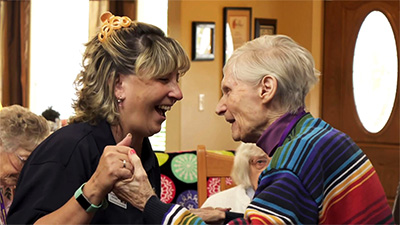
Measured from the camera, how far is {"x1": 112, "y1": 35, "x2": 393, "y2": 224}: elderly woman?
143 centimetres

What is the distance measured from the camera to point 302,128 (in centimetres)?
159

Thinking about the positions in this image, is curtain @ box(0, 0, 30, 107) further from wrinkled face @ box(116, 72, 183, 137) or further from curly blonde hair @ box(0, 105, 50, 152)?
wrinkled face @ box(116, 72, 183, 137)

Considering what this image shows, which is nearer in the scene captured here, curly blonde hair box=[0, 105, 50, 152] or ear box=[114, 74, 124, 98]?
ear box=[114, 74, 124, 98]

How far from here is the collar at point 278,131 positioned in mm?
1607

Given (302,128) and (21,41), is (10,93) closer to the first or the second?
(21,41)

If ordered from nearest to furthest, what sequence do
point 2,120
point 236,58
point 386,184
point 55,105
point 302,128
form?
point 302,128 → point 236,58 → point 2,120 → point 386,184 → point 55,105

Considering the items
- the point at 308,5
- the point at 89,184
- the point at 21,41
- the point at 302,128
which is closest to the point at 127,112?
the point at 89,184

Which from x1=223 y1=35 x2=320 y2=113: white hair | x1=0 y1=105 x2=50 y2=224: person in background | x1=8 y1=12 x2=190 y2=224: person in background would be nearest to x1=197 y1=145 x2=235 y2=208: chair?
x1=0 y1=105 x2=50 y2=224: person in background

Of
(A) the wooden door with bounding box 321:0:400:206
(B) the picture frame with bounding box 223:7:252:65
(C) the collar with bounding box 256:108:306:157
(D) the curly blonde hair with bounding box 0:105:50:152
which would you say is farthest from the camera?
(B) the picture frame with bounding box 223:7:252:65

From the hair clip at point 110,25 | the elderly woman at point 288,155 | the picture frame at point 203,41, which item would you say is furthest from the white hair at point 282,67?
the picture frame at point 203,41

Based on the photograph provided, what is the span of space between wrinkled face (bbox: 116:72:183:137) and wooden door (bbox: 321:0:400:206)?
12.6 ft

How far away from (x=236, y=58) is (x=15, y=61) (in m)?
5.13

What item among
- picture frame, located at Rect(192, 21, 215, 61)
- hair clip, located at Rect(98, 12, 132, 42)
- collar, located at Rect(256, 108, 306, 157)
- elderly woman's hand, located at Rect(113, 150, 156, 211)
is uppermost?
picture frame, located at Rect(192, 21, 215, 61)

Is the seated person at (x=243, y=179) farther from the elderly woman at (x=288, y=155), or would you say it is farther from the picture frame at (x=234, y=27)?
the picture frame at (x=234, y=27)
